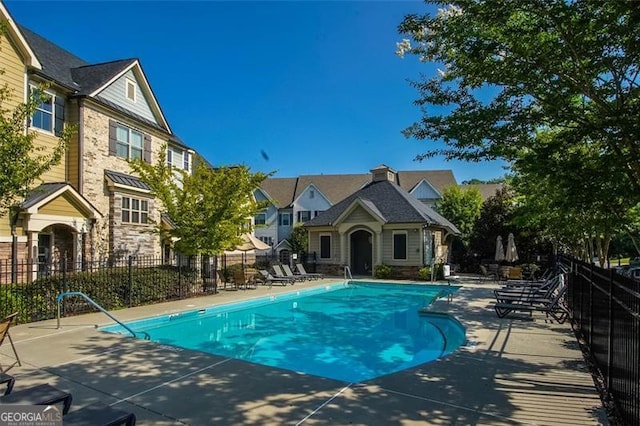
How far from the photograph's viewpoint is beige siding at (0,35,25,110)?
14141mm

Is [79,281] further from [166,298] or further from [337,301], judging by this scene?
[337,301]

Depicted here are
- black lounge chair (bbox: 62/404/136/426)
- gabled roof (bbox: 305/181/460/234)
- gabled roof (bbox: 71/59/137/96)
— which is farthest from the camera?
gabled roof (bbox: 305/181/460/234)

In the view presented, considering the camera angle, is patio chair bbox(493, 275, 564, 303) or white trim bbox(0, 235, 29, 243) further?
white trim bbox(0, 235, 29, 243)

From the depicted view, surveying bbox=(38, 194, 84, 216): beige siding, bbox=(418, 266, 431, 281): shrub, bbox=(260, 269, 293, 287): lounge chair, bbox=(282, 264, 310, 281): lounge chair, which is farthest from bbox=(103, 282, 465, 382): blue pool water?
bbox=(418, 266, 431, 281): shrub

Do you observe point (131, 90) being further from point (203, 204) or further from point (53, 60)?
point (203, 204)

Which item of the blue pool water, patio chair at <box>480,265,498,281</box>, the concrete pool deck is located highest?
the concrete pool deck

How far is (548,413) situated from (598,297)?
262cm

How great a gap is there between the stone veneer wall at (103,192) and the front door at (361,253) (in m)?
14.2

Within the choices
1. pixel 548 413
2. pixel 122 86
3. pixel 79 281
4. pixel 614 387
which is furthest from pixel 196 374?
pixel 122 86

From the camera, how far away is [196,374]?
20.2 ft

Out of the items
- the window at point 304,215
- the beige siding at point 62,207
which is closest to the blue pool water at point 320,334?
the beige siding at point 62,207

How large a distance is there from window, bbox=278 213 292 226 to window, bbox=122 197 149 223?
24774mm

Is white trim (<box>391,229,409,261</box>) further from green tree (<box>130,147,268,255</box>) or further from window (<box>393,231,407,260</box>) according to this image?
green tree (<box>130,147,268,255</box>)

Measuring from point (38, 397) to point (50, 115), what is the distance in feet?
50.6
